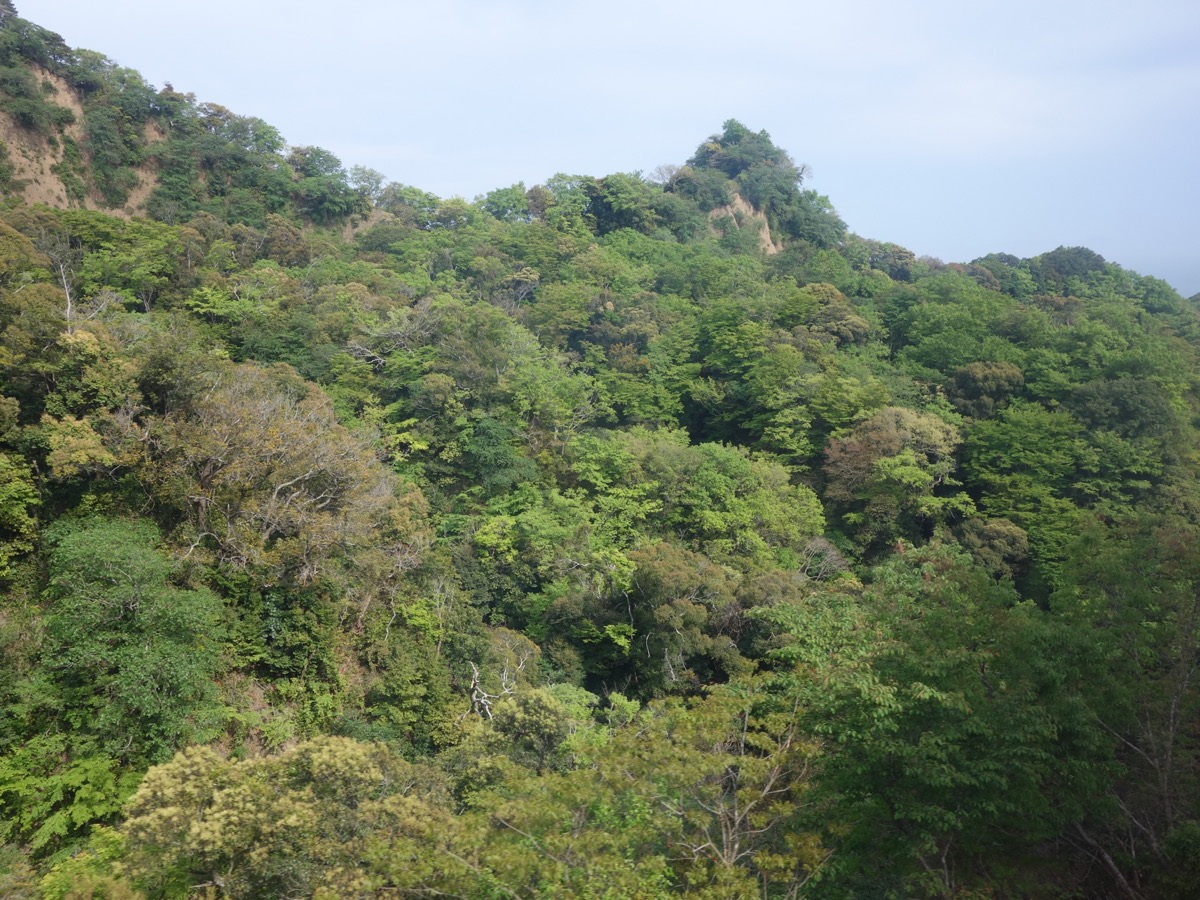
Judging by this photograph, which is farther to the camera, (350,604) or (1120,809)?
(350,604)

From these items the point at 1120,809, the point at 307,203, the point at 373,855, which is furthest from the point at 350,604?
the point at 307,203

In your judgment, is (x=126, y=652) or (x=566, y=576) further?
(x=566, y=576)

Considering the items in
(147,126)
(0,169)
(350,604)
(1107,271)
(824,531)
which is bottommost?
(350,604)

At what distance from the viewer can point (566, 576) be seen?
15.3m

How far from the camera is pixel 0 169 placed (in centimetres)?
2352

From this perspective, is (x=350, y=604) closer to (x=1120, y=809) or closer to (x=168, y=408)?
(x=168, y=408)

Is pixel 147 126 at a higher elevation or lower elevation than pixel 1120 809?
higher

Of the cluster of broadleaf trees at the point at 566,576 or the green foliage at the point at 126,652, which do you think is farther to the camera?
the green foliage at the point at 126,652

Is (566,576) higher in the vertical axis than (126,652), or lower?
lower

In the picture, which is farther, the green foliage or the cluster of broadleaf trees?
the green foliage

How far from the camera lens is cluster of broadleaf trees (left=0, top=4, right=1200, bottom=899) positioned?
674cm

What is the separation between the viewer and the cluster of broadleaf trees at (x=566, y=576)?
6.74 m

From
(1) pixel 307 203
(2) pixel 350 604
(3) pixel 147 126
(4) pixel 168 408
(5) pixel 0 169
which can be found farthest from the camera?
(1) pixel 307 203

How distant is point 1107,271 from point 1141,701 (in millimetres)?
34414
